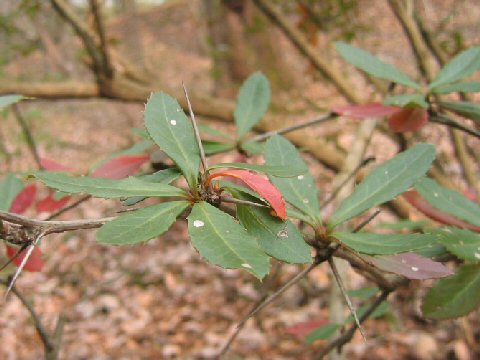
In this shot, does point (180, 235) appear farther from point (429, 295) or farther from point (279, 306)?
point (429, 295)

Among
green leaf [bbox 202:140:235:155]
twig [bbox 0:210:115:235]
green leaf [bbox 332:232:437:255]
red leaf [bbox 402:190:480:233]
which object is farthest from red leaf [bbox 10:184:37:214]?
red leaf [bbox 402:190:480:233]

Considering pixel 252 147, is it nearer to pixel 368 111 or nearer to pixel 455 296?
pixel 368 111

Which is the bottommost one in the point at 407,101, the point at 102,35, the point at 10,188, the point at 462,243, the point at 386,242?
the point at 462,243

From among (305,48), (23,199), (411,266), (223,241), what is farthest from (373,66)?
(305,48)

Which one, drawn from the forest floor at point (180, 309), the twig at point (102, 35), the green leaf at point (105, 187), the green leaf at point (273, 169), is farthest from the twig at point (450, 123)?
the forest floor at point (180, 309)

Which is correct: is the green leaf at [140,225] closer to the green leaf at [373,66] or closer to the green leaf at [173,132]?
the green leaf at [173,132]

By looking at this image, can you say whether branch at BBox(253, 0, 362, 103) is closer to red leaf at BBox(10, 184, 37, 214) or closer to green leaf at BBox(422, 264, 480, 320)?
green leaf at BBox(422, 264, 480, 320)
